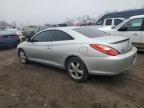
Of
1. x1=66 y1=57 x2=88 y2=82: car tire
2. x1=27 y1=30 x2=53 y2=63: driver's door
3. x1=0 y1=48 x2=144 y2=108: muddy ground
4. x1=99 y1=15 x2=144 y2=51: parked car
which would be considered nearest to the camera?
x1=0 y1=48 x2=144 y2=108: muddy ground

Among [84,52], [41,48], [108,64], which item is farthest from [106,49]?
[41,48]

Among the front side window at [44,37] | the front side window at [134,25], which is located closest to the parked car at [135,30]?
the front side window at [134,25]

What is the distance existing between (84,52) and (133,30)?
365 cm

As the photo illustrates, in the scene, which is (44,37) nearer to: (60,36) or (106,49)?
(60,36)

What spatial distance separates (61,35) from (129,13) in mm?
10204

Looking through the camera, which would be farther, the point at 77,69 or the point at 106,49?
the point at 77,69

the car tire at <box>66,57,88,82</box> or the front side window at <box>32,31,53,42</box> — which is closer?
the car tire at <box>66,57,88,82</box>

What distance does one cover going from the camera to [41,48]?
17.0ft

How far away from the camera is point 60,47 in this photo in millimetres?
4500

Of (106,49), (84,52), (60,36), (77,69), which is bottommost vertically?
(77,69)

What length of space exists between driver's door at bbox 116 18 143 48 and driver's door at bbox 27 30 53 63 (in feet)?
11.0

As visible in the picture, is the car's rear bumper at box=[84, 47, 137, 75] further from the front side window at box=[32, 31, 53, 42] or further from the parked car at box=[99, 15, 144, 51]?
the parked car at box=[99, 15, 144, 51]

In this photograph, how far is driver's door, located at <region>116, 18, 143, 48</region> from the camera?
6508 millimetres

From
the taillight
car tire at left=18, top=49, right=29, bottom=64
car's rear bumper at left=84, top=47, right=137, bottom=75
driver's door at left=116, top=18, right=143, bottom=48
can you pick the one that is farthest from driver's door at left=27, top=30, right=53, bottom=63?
driver's door at left=116, top=18, right=143, bottom=48
